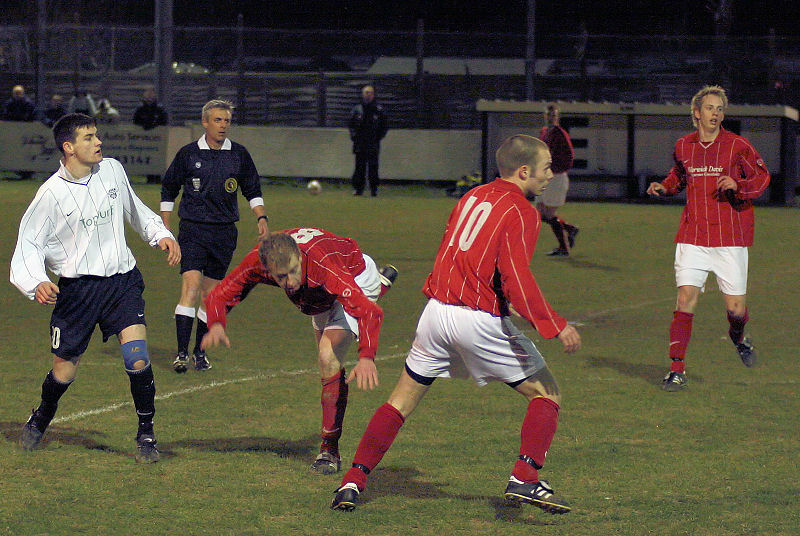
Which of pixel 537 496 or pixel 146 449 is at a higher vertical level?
pixel 537 496

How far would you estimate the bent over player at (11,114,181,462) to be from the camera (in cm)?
691

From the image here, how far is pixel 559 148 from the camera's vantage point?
1756 centimetres

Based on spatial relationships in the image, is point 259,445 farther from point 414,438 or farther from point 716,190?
point 716,190

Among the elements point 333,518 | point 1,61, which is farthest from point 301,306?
point 1,61

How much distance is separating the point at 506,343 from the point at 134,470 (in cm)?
235

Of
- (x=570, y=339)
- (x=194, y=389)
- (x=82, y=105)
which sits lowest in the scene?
(x=194, y=389)

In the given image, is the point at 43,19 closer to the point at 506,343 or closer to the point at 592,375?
the point at 592,375

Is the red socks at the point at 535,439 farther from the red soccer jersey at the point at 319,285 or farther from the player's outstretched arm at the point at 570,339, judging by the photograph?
the red soccer jersey at the point at 319,285

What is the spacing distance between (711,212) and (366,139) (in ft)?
54.7

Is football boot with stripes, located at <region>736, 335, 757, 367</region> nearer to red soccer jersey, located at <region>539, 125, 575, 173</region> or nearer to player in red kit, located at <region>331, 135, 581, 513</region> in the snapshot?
player in red kit, located at <region>331, 135, 581, 513</region>

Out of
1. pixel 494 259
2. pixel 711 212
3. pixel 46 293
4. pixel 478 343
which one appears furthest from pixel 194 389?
pixel 711 212

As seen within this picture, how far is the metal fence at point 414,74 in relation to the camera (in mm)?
29891

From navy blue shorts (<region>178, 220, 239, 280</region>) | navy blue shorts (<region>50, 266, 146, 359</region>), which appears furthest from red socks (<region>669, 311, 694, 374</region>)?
navy blue shorts (<region>50, 266, 146, 359</region>)

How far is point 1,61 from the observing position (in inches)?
1314
